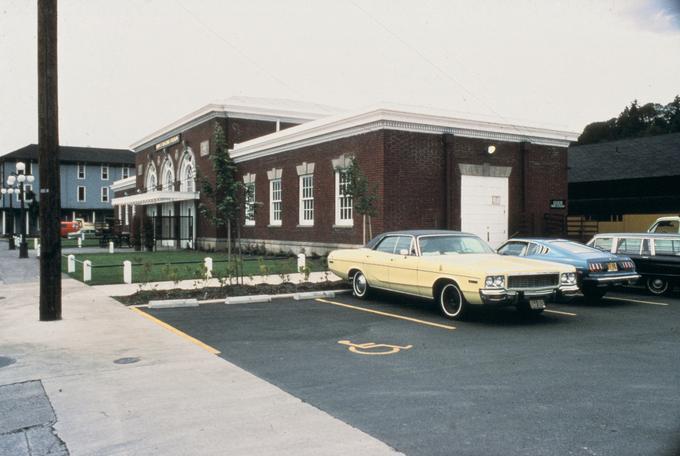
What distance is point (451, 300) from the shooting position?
1058 cm

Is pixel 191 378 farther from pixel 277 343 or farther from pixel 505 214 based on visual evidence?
pixel 505 214

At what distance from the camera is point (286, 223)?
27188 mm

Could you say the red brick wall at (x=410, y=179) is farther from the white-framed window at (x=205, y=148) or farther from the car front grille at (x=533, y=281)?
the car front grille at (x=533, y=281)

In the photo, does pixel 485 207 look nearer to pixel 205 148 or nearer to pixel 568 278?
pixel 568 278

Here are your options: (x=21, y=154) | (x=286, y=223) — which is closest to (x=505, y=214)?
(x=286, y=223)

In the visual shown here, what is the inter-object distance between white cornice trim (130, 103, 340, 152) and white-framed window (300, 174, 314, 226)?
31.4 feet

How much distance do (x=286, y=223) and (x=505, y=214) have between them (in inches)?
387

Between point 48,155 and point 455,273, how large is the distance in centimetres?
741

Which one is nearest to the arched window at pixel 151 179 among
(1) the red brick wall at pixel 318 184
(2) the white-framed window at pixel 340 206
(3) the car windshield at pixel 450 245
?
(1) the red brick wall at pixel 318 184

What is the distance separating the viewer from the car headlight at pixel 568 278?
1042 centimetres

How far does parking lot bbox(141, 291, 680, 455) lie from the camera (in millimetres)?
4742

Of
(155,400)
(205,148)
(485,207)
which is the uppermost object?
(205,148)

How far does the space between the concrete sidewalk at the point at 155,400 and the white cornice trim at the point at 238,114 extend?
2454cm

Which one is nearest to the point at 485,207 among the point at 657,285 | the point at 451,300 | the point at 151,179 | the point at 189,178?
the point at 657,285
